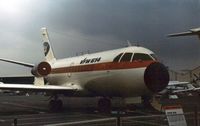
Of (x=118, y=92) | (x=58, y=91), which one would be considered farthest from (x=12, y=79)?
(x=118, y=92)

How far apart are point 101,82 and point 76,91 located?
3144 millimetres

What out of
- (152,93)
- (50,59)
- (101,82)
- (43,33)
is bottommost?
(152,93)

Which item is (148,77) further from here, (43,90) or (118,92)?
(43,90)

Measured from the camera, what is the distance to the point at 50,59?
114 ft

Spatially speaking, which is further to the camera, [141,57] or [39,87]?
[39,87]

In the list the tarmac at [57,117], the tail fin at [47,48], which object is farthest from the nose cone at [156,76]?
the tail fin at [47,48]

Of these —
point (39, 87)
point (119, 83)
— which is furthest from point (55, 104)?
point (119, 83)

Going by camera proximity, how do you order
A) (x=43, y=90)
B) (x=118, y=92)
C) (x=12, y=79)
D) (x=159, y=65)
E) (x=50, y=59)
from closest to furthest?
(x=159, y=65), (x=118, y=92), (x=43, y=90), (x=50, y=59), (x=12, y=79)

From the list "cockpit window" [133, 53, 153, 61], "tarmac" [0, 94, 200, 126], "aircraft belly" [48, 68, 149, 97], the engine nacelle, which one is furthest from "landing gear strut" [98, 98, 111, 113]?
"cockpit window" [133, 53, 153, 61]

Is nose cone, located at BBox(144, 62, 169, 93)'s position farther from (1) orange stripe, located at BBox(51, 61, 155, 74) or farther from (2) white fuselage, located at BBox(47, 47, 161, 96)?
(1) orange stripe, located at BBox(51, 61, 155, 74)

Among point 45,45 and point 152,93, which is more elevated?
point 45,45

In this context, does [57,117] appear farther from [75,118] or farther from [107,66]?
[107,66]

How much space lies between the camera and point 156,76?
19578 millimetres

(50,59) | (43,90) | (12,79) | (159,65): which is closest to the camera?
(159,65)
